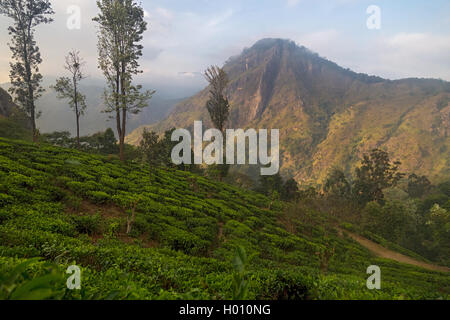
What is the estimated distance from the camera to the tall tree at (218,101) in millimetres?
32844

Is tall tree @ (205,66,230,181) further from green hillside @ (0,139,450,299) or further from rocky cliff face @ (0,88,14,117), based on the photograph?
rocky cliff face @ (0,88,14,117)

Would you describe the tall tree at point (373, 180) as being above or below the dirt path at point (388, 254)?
above

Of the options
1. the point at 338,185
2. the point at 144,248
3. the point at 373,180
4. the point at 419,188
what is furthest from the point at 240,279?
the point at 419,188

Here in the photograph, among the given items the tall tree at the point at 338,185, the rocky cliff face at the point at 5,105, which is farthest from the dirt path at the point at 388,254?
the rocky cliff face at the point at 5,105

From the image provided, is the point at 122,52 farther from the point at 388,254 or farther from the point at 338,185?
the point at 338,185

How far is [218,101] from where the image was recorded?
32.9 m

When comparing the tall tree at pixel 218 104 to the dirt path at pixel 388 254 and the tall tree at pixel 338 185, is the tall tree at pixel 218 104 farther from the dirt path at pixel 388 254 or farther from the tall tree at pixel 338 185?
the tall tree at pixel 338 185

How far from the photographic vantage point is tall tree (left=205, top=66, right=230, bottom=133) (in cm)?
3284

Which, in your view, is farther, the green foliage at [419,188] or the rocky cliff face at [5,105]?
the green foliage at [419,188]

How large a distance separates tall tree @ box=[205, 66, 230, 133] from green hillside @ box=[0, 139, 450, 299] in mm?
17476

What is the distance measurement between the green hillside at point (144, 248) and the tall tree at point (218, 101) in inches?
688

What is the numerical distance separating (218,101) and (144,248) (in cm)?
2856
